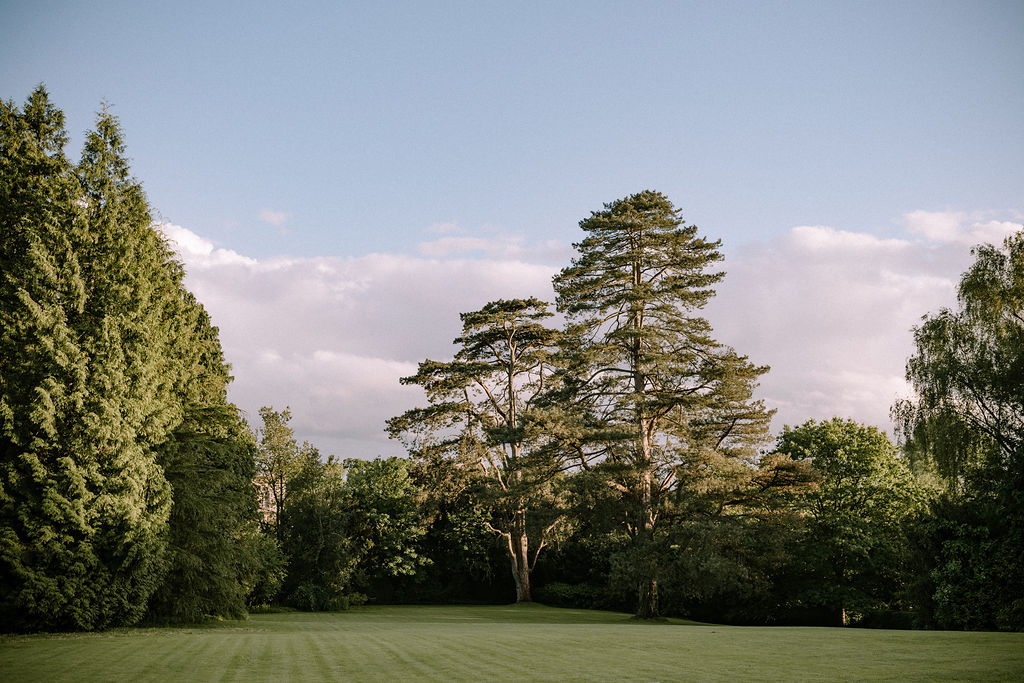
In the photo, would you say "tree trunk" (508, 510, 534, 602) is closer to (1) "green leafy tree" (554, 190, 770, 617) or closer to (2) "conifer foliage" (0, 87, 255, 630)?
(1) "green leafy tree" (554, 190, 770, 617)

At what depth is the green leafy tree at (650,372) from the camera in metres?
29.6

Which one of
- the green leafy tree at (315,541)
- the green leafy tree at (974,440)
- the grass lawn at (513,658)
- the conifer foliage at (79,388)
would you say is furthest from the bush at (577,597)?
the grass lawn at (513,658)

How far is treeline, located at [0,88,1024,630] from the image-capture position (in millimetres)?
21000

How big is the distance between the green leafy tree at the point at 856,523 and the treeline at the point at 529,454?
5.7 inches

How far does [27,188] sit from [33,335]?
4.88 metres

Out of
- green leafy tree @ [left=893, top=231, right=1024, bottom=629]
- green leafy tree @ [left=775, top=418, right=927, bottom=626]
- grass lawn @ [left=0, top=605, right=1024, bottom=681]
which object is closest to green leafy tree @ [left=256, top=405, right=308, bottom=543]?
grass lawn @ [left=0, top=605, right=1024, bottom=681]

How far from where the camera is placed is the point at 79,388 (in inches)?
831

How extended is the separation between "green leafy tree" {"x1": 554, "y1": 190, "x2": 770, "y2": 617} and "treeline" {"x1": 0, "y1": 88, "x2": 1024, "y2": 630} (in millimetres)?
A: 119

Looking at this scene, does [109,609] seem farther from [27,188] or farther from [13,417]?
[27,188]

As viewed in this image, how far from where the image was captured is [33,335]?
21.0m

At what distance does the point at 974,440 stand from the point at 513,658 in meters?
21.4

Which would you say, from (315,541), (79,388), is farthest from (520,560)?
(79,388)

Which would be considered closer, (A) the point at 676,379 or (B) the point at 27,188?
(B) the point at 27,188

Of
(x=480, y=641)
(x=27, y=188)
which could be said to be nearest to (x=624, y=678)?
(x=480, y=641)
